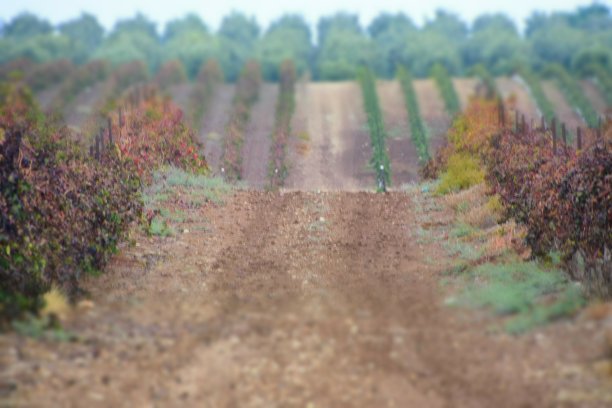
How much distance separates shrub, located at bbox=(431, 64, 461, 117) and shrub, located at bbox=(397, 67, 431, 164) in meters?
1.41

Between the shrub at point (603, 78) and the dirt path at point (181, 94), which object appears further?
the shrub at point (603, 78)

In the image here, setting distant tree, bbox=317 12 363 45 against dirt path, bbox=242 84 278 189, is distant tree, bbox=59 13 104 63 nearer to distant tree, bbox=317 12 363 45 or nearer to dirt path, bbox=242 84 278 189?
distant tree, bbox=317 12 363 45

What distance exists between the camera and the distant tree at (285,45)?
63194mm

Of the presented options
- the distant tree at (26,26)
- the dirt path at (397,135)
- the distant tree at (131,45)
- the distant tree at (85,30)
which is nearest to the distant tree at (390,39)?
the distant tree at (131,45)

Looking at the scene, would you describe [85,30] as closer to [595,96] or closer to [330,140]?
[595,96]

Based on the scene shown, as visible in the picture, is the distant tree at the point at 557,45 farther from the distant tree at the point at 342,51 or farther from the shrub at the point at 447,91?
the shrub at the point at 447,91

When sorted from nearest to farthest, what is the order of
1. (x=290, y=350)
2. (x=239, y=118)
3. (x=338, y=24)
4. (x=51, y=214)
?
(x=290, y=350), (x=51, y=214), (x=239, y=118), (x=338, y=24)

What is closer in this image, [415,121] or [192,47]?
[415,121]

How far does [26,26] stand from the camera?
91.9 metres

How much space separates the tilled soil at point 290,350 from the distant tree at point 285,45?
50.4 meters

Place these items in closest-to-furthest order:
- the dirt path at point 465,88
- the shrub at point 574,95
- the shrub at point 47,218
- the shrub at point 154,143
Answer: the shrub at point 47,218 → the shrub at point 154,143 → the shrub at point 574,95 → the dirt path at point 465,88

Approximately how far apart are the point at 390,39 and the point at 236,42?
13.5 metres

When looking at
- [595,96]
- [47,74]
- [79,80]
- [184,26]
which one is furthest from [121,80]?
[184,26]

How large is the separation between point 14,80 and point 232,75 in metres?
16.3
